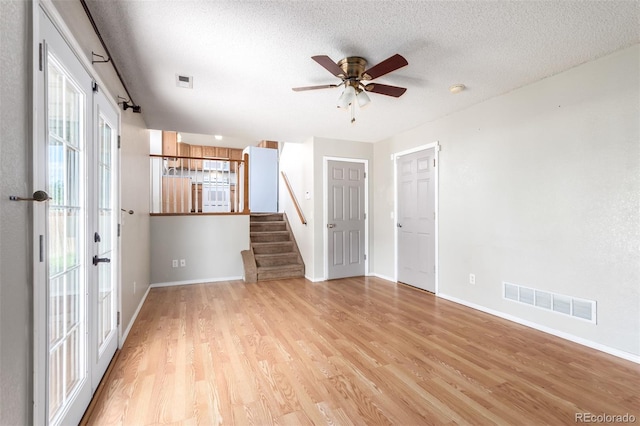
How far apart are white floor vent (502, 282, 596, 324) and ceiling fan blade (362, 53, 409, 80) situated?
8.59 ft

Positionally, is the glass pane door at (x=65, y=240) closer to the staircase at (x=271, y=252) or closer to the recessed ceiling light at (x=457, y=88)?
the recessed ceiling light at (x=457, y=88)

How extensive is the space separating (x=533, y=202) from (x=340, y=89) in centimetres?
233

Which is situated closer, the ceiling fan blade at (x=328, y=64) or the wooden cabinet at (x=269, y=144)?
the ceiling fan blade at (x=328, y=64)

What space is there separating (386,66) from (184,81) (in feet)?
6.43

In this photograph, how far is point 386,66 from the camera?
222cm

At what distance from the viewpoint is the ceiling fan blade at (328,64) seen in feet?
6.79

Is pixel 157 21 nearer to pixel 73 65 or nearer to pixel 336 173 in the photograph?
pixel 73 65

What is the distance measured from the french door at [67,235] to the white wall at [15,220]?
4 centimetres

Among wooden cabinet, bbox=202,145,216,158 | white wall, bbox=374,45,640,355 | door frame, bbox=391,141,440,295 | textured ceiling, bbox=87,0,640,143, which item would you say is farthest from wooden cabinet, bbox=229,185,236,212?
Result: white wall, bbox=374,45,640,355

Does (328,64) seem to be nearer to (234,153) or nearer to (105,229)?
(105,229)

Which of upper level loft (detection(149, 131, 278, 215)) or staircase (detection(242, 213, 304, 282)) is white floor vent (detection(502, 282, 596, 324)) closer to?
staircase (detection(242, 213, 304, 282))

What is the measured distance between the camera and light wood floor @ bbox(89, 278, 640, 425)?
1.69 metres

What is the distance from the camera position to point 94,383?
1.84m

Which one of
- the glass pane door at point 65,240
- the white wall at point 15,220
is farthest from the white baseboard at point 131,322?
the white wall at point 15,220
